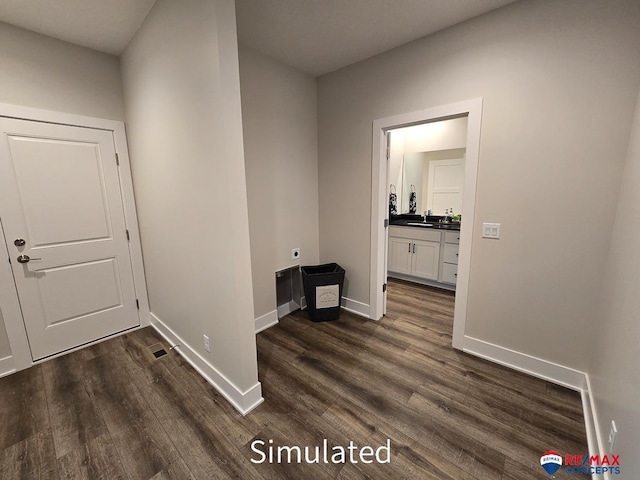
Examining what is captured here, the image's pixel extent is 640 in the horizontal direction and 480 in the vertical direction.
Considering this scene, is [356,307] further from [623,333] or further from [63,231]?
[63,231]

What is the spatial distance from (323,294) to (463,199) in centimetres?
158

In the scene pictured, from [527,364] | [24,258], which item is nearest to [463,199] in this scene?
[527,364]

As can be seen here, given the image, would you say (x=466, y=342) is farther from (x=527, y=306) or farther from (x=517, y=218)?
(x=517, y=218)

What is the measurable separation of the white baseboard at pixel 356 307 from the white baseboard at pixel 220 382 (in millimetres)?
1469

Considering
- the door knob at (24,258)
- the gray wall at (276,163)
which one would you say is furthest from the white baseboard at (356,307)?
the door knob at (24,258)

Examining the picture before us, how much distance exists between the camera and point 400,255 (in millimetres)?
3936

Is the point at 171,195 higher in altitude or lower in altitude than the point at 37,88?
lower

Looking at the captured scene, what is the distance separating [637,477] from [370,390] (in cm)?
121

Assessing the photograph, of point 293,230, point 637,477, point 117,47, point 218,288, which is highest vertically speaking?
point 117,47

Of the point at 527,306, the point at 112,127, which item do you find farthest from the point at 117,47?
the point at 527,306

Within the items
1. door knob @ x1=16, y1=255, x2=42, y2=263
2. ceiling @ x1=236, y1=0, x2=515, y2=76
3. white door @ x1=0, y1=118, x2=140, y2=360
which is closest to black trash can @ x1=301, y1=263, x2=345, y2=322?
white door @ x1=0, y1=118, x2=140, y2=360

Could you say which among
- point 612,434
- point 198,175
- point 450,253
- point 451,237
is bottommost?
point 612,434

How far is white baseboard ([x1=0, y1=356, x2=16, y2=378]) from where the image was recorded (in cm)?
199

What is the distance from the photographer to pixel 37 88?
6.50ft
